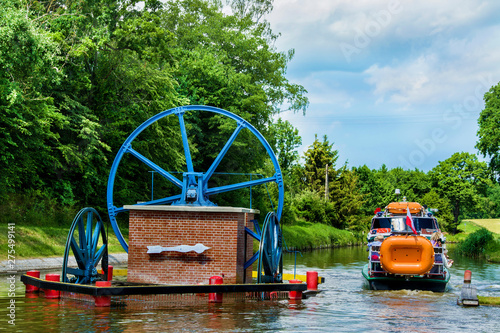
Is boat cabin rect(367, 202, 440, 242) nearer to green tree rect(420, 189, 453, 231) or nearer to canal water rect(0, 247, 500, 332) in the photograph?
canal water rect(0, 247, 500, 332)

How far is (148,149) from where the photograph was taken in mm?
42531

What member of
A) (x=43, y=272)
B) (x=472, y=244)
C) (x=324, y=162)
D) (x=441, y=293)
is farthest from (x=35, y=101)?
(x=324, y=162)

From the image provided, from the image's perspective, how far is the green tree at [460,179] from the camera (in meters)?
100

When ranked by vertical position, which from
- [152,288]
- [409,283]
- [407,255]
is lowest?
[409,283]

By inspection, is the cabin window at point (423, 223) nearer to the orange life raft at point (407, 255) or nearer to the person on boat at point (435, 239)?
the person on boat at point (435, 239)

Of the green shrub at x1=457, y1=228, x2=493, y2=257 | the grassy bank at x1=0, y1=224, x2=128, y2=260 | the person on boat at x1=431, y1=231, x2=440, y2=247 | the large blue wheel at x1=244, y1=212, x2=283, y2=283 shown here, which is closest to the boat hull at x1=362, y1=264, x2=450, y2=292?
the person on boat at x1=431, y1=231, x2=440, y2=247

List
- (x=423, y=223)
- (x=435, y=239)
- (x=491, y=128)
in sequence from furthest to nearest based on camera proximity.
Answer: (x=491, y=128) → (x=423, y=223) → (x=435, y=239)

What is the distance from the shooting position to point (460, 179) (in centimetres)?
10169

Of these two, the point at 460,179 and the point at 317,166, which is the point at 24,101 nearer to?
the point at 317,166

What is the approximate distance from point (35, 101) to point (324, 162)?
53831 millimetres

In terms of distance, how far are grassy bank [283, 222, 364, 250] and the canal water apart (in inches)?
1253

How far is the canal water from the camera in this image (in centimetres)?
1365

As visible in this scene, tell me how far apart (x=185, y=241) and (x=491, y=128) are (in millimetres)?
39316

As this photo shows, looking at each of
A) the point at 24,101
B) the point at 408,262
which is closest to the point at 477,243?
the point at 408,262
